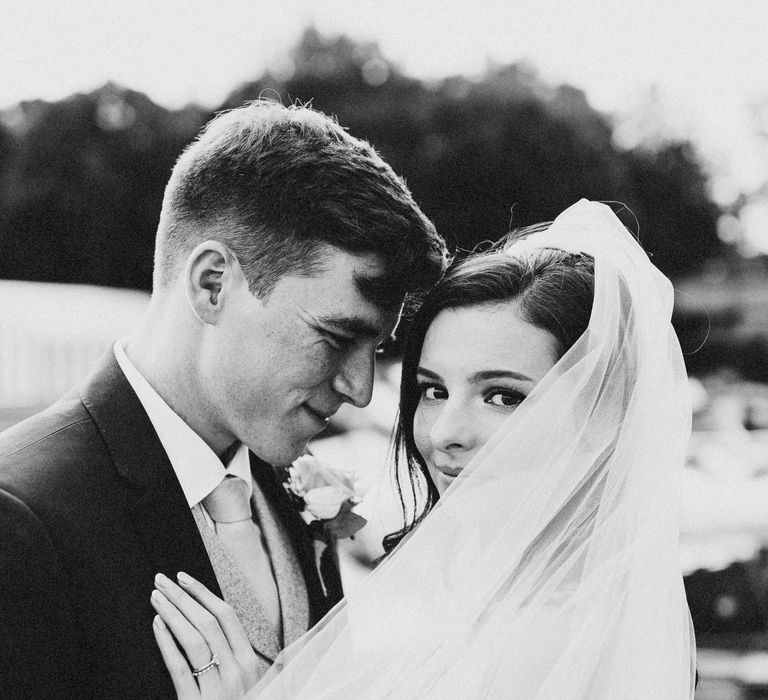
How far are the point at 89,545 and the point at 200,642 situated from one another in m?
0.32

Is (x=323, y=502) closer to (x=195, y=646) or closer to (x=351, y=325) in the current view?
(x=351, y=325)

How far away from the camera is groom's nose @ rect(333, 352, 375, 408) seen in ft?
8.02

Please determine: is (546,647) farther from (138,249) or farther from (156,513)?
(138,249)

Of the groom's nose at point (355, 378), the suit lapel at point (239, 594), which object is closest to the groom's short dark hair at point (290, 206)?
the groom's nose at point (355, 378)

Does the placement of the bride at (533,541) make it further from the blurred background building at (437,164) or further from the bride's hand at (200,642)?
the blurred background building at (437,164)

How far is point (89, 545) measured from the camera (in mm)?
1942

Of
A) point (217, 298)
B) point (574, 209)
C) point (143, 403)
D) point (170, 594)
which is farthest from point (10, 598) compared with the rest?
point (574, 209)

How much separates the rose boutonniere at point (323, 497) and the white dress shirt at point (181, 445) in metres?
0.45

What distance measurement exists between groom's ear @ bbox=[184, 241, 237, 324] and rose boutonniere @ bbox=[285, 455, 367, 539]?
67 cm

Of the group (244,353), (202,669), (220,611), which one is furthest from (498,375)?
(202,669)

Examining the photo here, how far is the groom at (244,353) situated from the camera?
6.95 ft

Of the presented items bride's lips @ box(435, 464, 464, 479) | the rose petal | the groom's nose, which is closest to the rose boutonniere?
the rose petal

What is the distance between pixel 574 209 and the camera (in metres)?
2.60

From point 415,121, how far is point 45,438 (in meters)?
22.2
